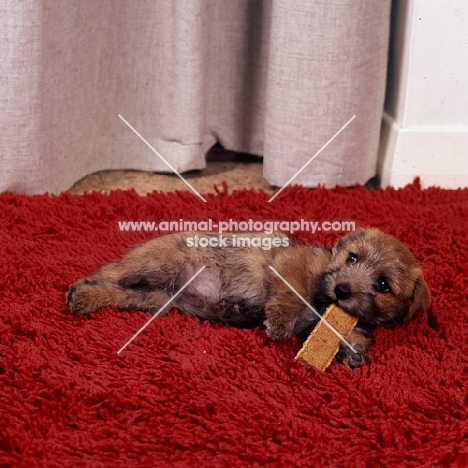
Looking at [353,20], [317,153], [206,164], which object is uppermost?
[353,20]

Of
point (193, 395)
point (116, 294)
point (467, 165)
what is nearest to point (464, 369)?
point (193, 395)

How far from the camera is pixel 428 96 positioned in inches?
122

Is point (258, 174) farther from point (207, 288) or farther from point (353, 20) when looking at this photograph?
point (207, 288)

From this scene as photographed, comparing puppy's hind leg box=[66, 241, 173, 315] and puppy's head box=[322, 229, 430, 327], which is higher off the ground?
puppy's head box=[322, 229, 430, 327]

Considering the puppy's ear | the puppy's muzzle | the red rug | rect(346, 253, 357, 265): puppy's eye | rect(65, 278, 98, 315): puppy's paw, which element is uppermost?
rect(346, 253, 357, 265): puppy's eye

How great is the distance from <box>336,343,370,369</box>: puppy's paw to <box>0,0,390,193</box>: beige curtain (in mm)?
1300

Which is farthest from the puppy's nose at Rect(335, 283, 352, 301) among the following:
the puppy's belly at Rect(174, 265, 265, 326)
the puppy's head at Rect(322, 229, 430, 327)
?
the puppy's belly at Rect(174, 265, 265, 326)

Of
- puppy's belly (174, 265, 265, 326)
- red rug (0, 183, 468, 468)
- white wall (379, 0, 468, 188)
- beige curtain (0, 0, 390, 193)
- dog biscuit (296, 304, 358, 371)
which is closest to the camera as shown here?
red rug (0, 183, 468, 468)

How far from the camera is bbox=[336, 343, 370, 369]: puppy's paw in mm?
1911

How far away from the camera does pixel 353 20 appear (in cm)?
291

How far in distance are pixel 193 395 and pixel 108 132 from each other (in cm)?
184

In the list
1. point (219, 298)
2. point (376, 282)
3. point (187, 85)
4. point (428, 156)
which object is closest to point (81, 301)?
point (219, 298)

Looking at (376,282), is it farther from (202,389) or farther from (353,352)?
(202,389)

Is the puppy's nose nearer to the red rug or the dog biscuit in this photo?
the dog biscuit
